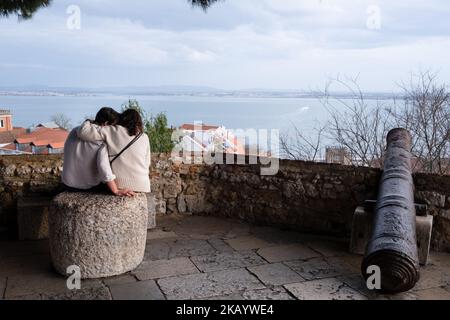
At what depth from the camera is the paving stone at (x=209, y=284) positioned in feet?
9.50

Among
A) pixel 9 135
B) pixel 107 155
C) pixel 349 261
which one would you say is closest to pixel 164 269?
pixel 107 155

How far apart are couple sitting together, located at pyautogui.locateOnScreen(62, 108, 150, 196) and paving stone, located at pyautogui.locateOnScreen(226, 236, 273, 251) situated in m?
1.12

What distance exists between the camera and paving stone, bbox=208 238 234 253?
3.83 meters

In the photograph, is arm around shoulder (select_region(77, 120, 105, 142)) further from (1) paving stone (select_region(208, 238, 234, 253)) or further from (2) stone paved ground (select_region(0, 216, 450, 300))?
(1) paving stone (select_region(208, 238, 234, 253))

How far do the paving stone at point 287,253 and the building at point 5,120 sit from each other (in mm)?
7659

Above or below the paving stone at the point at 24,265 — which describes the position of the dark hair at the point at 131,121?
above

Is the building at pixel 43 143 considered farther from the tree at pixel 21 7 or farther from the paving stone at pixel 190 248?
the paving stone at pixel 190 248

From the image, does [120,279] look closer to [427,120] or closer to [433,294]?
[433,294]

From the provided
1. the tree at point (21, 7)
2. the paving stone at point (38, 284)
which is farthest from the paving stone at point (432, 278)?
the tree at point (21, 7)

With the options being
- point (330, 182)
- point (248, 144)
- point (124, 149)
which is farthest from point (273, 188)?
point (124, 149)

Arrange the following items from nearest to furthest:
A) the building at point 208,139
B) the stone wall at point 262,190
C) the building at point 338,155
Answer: the stone wall at point 262,190, the building at point 208,139, the building at point 338,155

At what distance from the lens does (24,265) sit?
340cm

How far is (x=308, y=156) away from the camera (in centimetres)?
644
